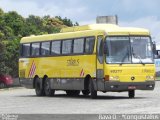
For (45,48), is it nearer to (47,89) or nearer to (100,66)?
(47,89)

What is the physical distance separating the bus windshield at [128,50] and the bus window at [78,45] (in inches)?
86.6

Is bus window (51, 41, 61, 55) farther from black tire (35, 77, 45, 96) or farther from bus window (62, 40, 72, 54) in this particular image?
black tire (35, 77, 45, 96)

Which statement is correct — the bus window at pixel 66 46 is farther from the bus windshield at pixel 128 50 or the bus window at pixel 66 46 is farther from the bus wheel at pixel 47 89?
the bus windshield at pixel 128 50

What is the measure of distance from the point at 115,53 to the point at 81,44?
2.67 meters

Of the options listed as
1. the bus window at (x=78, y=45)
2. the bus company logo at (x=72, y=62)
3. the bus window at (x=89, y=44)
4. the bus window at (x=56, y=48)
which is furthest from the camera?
the bus window at (x=56, y=48)

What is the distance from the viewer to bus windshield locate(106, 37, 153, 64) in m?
29.0

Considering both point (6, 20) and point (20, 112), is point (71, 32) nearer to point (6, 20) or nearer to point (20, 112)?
point (20, 112)

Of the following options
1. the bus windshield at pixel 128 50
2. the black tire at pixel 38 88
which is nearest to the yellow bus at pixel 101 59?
the bus windshield at pixel 128 50

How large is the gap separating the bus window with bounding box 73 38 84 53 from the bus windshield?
7.22 feet

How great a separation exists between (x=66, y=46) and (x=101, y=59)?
3791 mm

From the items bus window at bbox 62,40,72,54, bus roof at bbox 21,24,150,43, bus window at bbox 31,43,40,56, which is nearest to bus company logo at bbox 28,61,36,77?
bus window at bbox 31,43,40,56

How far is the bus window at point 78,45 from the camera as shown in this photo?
31.1m

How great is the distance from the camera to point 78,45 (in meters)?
31.5

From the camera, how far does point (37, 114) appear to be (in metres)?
20.6
